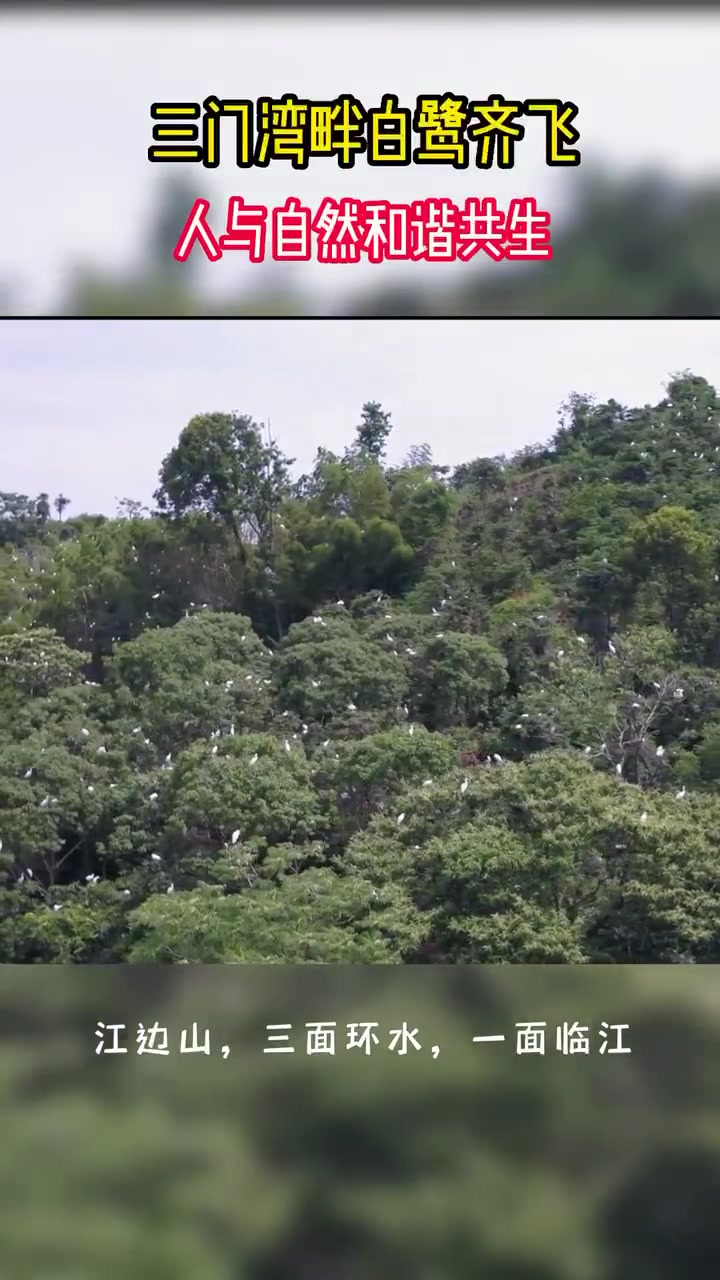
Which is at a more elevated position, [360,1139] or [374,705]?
[374,705]

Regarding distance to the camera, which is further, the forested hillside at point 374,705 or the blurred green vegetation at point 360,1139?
the forested hillside at point 374,705

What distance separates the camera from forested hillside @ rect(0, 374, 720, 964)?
409 centimetres

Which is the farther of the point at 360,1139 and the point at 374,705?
the point at 374,705

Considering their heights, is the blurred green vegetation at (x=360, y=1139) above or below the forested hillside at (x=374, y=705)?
below

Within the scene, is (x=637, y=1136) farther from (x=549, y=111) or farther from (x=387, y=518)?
(x=549, y=111)

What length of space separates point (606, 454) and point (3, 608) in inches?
79.4

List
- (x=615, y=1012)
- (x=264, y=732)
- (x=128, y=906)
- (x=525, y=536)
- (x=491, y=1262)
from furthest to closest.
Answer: (x=525, y=536) < (x=264, y=732) < (x=128, y=906) < (x=615, y=1012) < (x=491, y=1262)

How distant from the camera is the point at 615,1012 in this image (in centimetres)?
391

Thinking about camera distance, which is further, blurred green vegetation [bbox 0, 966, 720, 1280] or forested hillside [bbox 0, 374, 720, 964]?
forested hillside [bbox 0, 374, 720, 964]

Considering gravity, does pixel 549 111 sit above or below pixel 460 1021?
above

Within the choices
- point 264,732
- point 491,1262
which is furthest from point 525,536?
point 491,1262

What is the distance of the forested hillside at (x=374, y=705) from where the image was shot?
409 cm

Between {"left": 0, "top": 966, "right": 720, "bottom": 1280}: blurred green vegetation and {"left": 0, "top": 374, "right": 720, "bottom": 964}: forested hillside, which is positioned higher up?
{"left": 0, "top": 374, "right": 720, "bottom": 964}: forested hillside

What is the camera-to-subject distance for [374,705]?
4.60 meters
